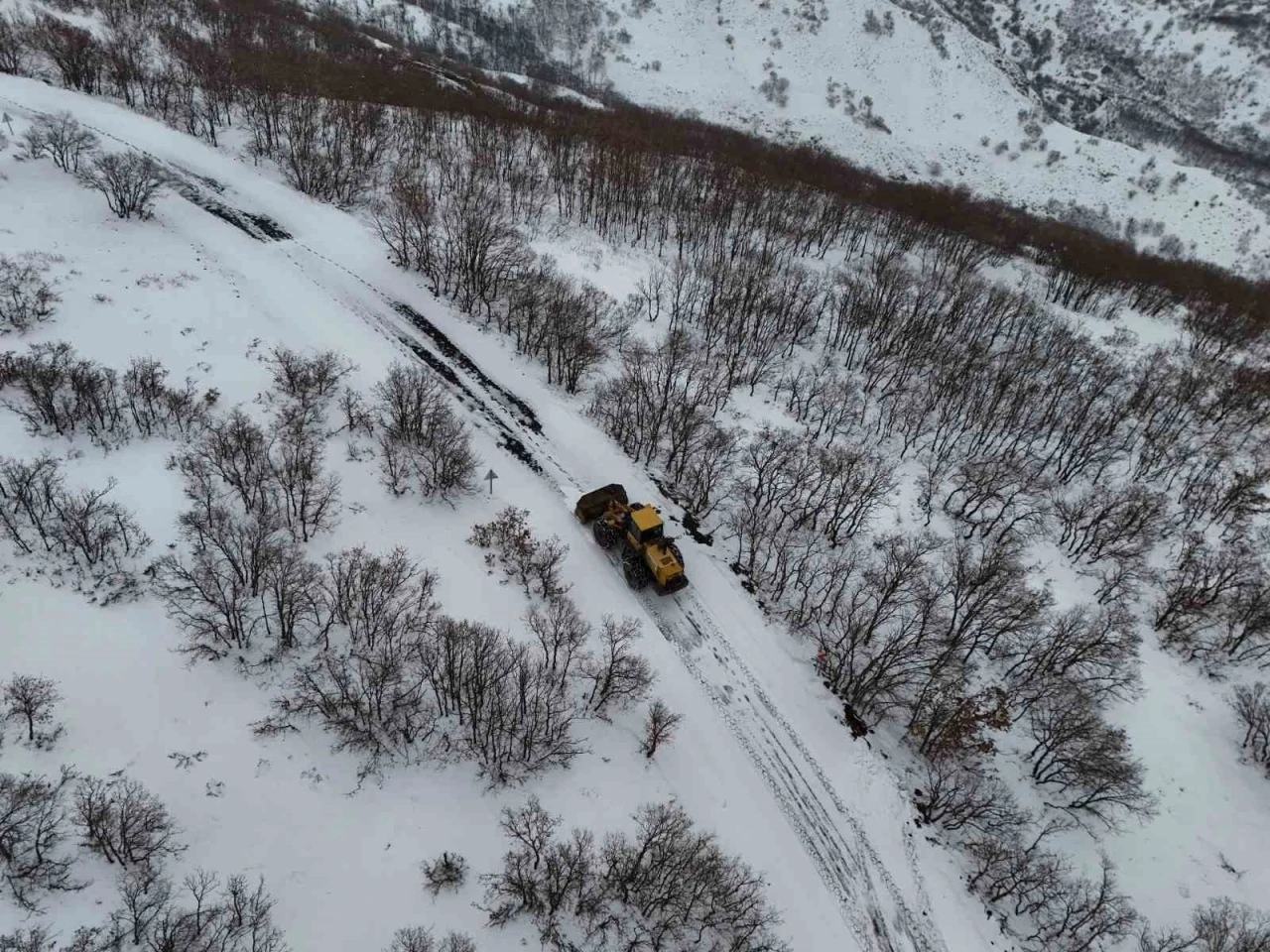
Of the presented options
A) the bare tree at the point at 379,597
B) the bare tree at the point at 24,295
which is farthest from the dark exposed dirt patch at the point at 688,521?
the bare tree at the point at 24,295

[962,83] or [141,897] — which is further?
[962,83]

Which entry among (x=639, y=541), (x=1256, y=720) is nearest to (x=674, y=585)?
(x=639, y=541)

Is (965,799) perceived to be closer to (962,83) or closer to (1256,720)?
(1256,720)

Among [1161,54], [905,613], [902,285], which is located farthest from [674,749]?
[1161,54]

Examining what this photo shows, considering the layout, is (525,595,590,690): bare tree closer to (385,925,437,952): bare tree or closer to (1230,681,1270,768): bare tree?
(385,925,437,952): bare tree

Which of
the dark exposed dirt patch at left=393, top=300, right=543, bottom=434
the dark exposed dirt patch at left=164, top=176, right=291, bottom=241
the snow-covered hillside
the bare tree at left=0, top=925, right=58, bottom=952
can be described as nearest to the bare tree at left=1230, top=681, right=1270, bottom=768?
the dark exposed dirt patch at left=393, top=300, right=543, bottom=434

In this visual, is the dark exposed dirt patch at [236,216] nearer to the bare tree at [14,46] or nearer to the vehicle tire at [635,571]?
the bare tree at [14,46]

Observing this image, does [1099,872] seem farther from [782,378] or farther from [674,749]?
[782,378]

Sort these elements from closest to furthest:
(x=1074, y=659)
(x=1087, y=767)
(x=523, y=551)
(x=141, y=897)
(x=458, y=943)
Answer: (x=141, y=897), (x=458, y=943), (x=1087, y=767), (x=1074, y=659), (x=523, y=551)
